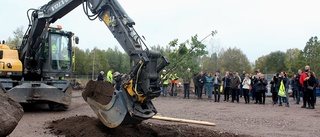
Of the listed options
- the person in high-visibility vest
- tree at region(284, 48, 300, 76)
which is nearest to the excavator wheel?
the person in high-visibility vest

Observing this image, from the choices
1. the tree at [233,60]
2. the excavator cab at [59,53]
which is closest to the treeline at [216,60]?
the tree at [233,60]

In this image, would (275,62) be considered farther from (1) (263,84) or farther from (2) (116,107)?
(2) (116,107)

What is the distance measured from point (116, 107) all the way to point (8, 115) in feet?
6.45

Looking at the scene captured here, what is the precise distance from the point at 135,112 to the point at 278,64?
5048cm

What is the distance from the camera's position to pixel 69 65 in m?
12.7

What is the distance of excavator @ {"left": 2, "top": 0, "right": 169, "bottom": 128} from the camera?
21.4ft

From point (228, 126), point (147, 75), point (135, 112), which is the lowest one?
point (228, 126)

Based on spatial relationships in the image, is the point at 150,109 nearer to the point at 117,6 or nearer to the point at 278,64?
the point at 117,6

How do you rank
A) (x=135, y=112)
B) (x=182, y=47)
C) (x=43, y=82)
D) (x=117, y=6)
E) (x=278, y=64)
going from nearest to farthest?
(x=135, y=112)
(x=117, y=6)
(x=43, y=82)
(x=182, y=47)
(x=278, y=64)

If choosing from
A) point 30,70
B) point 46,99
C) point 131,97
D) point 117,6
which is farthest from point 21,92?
point 131,97

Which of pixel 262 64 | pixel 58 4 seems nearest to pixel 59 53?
pixel 58 4

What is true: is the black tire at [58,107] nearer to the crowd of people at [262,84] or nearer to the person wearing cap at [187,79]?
the crowd of people at [262,84]

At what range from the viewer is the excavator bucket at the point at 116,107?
21.2 ft

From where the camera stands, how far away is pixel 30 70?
40.5 ft
